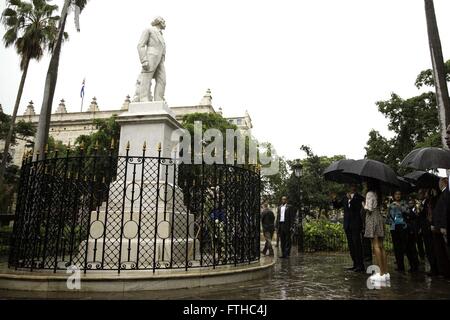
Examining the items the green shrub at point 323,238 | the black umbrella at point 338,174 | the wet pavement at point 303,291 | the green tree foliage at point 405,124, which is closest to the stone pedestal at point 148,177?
the wet pavement at point 303,291

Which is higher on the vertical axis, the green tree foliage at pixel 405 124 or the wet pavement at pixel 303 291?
the green tree foliage at pixel 405 124

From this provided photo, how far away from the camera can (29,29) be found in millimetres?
18344

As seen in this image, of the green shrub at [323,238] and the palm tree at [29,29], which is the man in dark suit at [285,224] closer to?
the green shrub at [323,238]

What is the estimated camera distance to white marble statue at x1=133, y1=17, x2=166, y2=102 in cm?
855

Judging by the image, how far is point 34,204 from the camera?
21.0 feet

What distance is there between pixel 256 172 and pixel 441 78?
26.0 ft

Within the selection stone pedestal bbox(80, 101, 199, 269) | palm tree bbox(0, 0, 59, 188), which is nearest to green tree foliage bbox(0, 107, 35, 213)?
palm tree bbox(0, 0, 59, 188)

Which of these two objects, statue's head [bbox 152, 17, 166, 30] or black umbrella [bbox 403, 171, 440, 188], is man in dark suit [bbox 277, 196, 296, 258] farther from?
statue's head [bbox 152, 17, 166, 30]

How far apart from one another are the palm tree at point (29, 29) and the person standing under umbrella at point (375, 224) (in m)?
18.1

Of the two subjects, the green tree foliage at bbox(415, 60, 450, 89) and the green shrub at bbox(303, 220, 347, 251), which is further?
the green tree foliage at bbox(415, 60, 450, 89)

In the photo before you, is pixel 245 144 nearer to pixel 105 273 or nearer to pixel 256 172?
pixel 256 172

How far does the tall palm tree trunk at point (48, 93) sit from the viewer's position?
48.5 ft

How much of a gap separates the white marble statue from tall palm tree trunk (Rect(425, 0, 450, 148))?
8.75 meters
